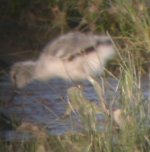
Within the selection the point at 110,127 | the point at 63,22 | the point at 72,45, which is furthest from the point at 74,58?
the point at 63,22

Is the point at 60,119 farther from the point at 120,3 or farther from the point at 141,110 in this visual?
the point at 120,3

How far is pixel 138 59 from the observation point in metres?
7.61

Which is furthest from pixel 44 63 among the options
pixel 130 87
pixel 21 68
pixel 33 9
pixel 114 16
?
pixel 33 9

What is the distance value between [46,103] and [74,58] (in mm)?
385

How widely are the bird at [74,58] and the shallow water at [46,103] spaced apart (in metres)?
0.11

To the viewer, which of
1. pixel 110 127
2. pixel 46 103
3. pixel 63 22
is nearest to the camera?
pixel 110 127

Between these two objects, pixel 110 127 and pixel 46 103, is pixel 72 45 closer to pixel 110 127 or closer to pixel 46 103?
pixel 46 103

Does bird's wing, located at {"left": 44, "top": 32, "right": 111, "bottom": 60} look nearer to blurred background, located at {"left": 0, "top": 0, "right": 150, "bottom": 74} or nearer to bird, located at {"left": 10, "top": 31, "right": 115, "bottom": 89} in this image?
bird, located at {"left": 10, "top": 31, "right": 115, "bottom": 89}

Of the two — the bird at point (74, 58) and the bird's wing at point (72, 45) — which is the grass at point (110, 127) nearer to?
→ the bird at point (74, 58)

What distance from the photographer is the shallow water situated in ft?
18.9

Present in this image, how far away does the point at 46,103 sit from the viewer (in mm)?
6863

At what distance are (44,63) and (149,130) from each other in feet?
6.95

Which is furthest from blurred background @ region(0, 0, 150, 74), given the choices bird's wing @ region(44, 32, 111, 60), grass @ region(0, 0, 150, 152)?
grass @ region(0, 0, 150, 152)

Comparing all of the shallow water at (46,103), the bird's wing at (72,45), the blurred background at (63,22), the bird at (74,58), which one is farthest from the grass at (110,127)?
the blurred background at (63,22)
